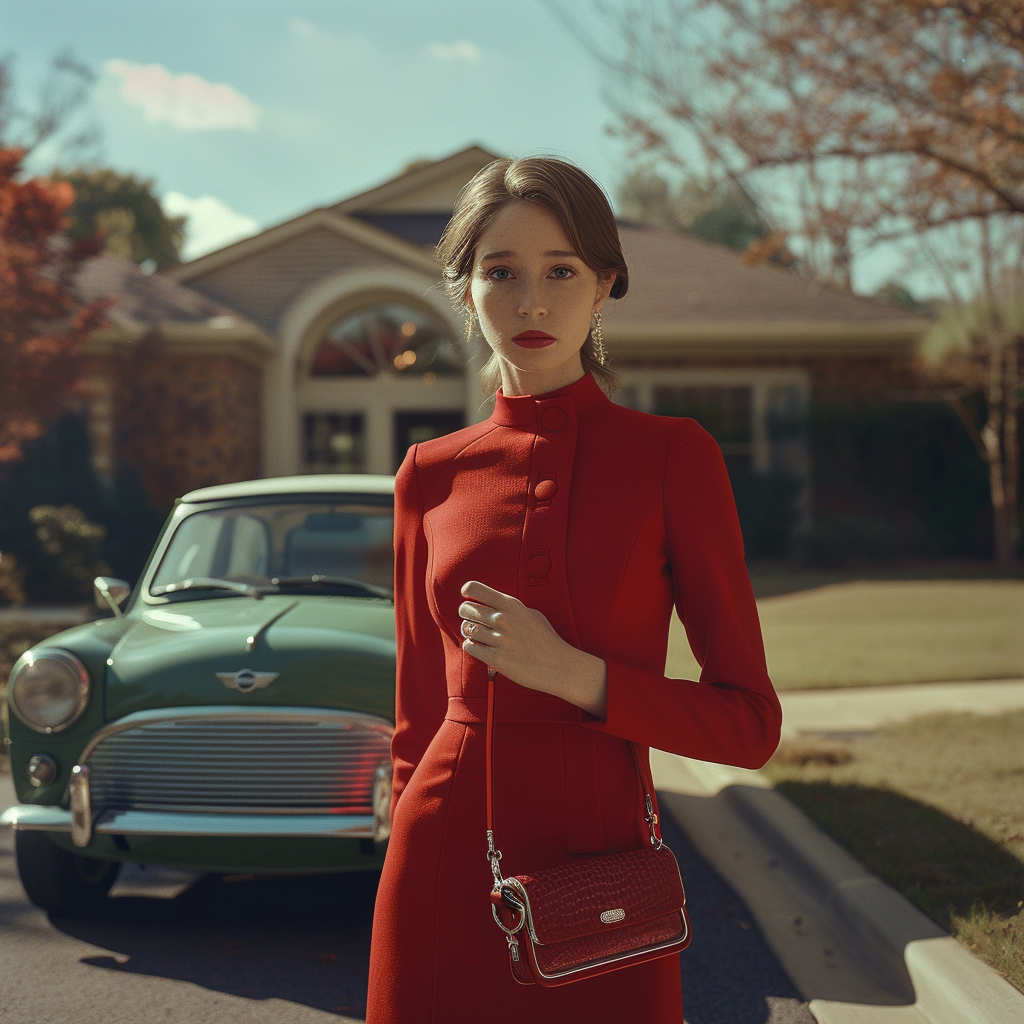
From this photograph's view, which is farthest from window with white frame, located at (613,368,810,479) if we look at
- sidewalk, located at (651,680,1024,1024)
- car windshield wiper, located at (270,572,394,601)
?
car windshield wiper, located at (270,572,394,601)

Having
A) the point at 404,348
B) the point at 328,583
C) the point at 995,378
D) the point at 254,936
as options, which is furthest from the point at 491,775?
the point at 404,348

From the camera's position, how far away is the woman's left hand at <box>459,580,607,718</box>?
1427mm

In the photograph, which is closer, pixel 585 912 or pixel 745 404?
pixel 585 912

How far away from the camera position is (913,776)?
541cm

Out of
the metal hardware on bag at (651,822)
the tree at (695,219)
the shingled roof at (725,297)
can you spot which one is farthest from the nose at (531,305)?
the tree at (695,219)

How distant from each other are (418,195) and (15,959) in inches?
688

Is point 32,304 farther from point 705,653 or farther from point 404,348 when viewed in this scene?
point 705,653

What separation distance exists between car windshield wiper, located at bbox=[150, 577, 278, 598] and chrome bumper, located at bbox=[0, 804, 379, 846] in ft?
3.68

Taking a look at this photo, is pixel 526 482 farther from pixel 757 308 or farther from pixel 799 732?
pixel 757 308

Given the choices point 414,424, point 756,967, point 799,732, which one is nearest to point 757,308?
point 414,424

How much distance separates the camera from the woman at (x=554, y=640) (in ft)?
4.80

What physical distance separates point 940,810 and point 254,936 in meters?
2.96

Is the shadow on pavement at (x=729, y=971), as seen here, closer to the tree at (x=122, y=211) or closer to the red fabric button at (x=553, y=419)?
the red fabric button at (x=553, y=419)

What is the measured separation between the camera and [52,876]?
13.1 ft
